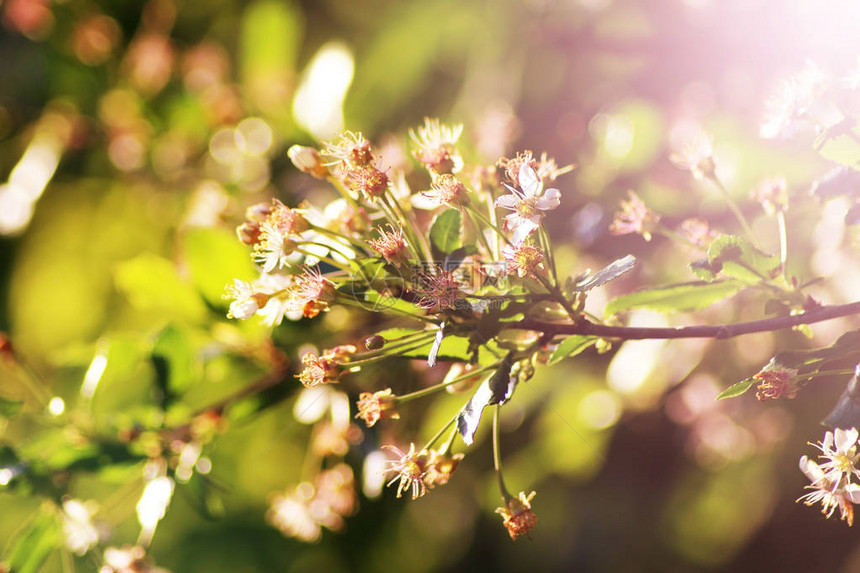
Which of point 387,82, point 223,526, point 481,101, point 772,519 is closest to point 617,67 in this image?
point 481,101

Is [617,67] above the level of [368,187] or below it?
below

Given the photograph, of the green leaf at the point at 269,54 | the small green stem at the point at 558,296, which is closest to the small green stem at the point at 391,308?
the small green stem at the point at 558,296

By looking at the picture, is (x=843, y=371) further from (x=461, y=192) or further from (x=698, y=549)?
(x=698, y=549)

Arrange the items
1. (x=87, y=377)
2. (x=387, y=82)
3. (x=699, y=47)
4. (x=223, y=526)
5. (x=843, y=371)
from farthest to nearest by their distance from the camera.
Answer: (x=223, y=526) → (x=387, y=82) → (x=699, y=47) → (x=87, y=377) → (x=843, y=371)

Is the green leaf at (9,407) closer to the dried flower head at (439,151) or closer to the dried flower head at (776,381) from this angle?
the dried flower head at (439,151)

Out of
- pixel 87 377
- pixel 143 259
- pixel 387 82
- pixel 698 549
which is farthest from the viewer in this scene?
pixel 698 549

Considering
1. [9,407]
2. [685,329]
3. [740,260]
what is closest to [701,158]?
[740,260]
